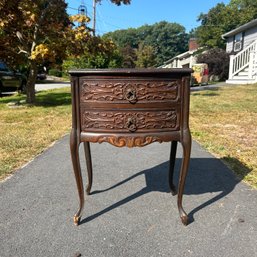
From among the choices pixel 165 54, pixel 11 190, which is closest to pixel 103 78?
pixel 11 190

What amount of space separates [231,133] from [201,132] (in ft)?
1.82

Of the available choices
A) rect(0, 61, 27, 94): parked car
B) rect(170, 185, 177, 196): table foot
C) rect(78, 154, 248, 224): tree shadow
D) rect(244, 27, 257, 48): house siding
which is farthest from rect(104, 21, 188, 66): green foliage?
rect(170, 185, 177, 196): table foot

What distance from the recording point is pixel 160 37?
8588 cm

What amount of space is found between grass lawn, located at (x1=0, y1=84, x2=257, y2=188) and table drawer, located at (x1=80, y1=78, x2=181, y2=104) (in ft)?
5.55

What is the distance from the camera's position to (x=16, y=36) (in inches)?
382

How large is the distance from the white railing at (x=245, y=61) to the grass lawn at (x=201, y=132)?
8.25 meters

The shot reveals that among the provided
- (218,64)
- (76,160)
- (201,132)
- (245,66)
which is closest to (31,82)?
(201,132)

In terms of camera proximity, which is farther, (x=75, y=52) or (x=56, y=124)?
(x=75, y=52)

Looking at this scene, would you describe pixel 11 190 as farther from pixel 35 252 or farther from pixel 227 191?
pixel 227 191

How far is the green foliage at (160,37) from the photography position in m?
81.4

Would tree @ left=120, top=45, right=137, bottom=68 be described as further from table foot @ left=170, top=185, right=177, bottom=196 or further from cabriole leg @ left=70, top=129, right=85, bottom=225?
→ cabriole leg @ left=70, top=129, right=85, bottom=225

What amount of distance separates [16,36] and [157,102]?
348 inches

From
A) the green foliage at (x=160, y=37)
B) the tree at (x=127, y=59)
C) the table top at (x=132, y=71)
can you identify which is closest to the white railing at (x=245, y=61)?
the tree at (x=127, y=59)

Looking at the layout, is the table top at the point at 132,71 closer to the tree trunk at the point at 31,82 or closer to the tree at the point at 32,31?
the tree at the point at 32,31
